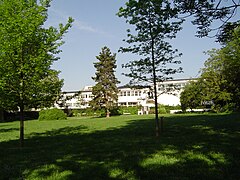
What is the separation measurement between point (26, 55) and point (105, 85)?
127ft

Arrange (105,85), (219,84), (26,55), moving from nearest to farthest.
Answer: (26,55) → (219,84) → (105,85)

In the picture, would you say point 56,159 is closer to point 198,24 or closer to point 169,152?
point 169,152

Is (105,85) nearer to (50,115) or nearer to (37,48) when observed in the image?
(50,115)

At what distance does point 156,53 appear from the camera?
14039 mm

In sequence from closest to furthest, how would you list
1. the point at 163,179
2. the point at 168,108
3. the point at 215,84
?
the point at 163,179 < the point at 215,84 < the point at 168,108

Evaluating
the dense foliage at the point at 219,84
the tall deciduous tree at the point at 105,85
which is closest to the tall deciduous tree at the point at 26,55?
the dense foliage at the point at 219,84

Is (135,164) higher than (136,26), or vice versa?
(136,26)

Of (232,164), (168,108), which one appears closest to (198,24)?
(232,164)

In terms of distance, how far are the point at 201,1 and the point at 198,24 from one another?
0.72 metres

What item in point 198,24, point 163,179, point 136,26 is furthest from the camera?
point 136,26

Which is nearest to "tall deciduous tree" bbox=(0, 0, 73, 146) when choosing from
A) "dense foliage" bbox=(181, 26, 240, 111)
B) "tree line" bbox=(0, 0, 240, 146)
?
"tree line" bbox=(0, 0, 240, 146)

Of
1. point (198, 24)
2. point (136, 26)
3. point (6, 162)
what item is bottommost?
point (6, 162)

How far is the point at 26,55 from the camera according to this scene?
36.7ft

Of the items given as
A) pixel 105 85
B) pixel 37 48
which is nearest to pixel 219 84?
pixel 105 85
